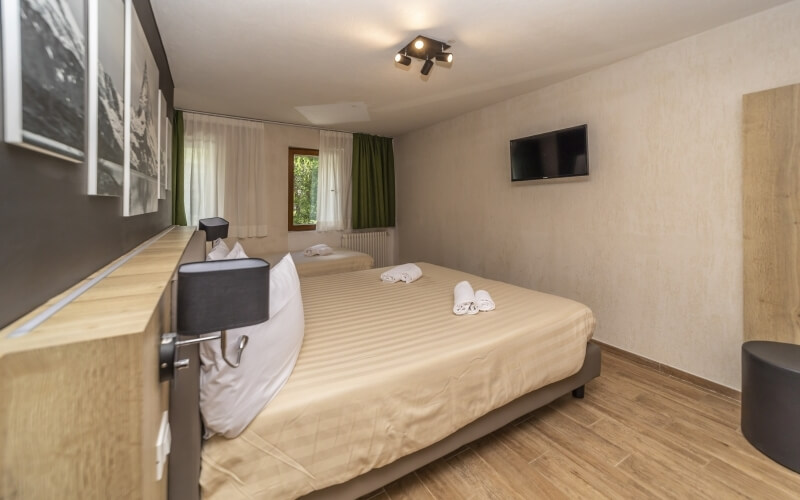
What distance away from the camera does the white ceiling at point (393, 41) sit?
2039 mm

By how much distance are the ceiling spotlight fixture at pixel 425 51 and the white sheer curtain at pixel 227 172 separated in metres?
2.84

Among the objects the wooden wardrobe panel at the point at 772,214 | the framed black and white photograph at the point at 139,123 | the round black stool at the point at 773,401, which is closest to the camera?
the framed black and white photograph at the point at 139,123

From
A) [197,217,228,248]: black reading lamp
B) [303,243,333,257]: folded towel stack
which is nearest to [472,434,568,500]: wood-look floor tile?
[197,217,228,248]: black reading lamp

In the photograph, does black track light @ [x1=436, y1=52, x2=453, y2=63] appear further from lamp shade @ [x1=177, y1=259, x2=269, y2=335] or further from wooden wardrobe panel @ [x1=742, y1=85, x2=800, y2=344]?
lamp shade @ [x1=177, y1=259, x2=269, y2=335]

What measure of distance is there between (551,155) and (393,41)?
1.85m

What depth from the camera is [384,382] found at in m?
1.33

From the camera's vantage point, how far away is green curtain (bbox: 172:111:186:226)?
12.9ft

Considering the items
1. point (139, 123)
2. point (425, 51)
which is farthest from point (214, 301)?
point (425, 51)

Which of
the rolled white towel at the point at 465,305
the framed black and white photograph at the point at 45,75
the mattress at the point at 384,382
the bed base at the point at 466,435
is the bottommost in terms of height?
the bed base at the point at 466,435

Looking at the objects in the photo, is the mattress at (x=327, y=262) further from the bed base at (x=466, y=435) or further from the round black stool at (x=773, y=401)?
the round black stool at (x=773, y=401)

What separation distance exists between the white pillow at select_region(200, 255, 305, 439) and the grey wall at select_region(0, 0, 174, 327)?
45 centimetres

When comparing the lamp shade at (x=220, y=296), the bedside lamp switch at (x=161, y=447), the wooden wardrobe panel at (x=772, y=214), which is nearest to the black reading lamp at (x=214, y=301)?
the lamp shade at (x=220, y=296)

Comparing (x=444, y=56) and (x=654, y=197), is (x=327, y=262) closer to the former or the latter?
(x=444, y=56)

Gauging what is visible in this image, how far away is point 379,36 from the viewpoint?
2363 mm
